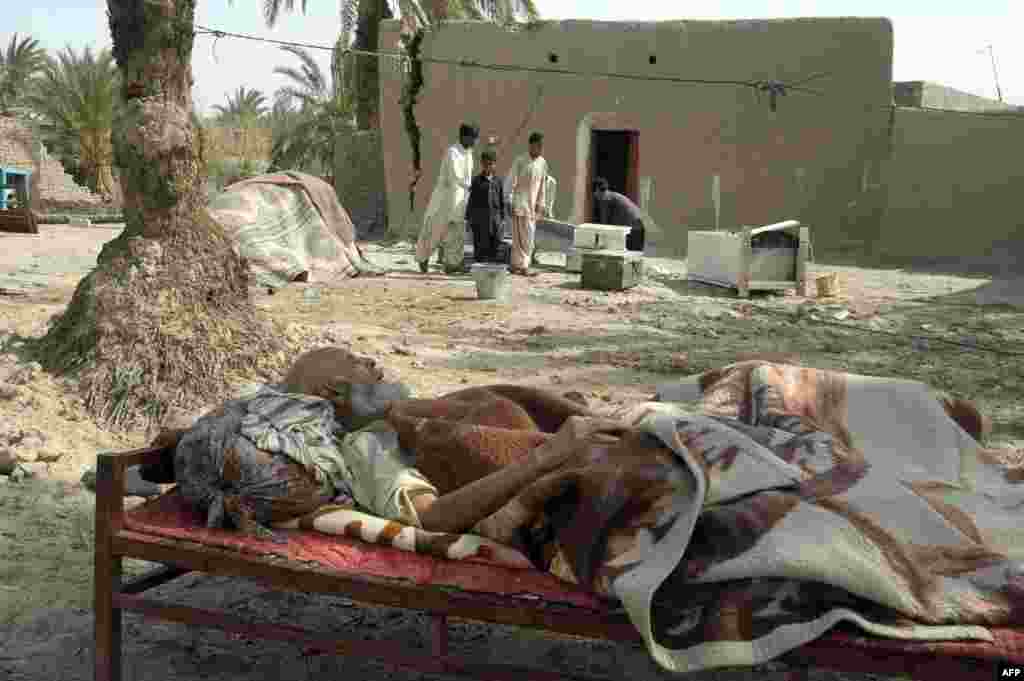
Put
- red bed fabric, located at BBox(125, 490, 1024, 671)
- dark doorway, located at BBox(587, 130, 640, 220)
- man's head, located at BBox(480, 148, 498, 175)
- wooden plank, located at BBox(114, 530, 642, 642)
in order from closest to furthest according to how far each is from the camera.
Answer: red bed fabric, located at BBox(125, 490, 1024, 671), wooden plank, located at BBox(114, 530, 642, 642), man's head, located at BBox(480, 148, 498, 175), dark doorway, located at BBox(587, 130, 640, 220)

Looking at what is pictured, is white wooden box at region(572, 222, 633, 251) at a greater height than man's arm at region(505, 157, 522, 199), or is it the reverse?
man's arm at region(505, 157, 522, 199)

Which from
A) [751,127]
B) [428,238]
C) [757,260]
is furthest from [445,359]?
[751,127]

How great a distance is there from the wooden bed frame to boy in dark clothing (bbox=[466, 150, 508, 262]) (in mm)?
9340

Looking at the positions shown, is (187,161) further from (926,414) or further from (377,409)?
(926,414)

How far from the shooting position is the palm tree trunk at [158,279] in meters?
4.56

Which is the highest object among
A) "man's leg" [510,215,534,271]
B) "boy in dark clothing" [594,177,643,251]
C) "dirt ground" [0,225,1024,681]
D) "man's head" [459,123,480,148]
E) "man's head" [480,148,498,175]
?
"man's head" [459,123,480,148]

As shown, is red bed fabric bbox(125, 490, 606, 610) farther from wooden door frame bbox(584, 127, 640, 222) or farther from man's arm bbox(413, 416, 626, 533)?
wooden door frame bbox(584, 127, 640, 222)

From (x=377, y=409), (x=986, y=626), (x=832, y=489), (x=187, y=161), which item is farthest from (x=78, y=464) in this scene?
(x=986, y=626)

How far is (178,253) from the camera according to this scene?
4.84m

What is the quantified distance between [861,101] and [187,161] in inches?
422

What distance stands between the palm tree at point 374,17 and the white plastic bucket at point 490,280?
21.5 feet

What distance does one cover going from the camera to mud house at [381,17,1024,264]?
1332cm

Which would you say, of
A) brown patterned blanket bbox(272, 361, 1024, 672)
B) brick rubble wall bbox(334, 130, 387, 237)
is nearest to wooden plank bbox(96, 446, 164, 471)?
brown patterned blanket bbox(272, 361, 1024, 672)

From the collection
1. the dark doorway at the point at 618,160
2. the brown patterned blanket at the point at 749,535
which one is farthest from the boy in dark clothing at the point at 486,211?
the brown patterned blanket at the point at 749,535
